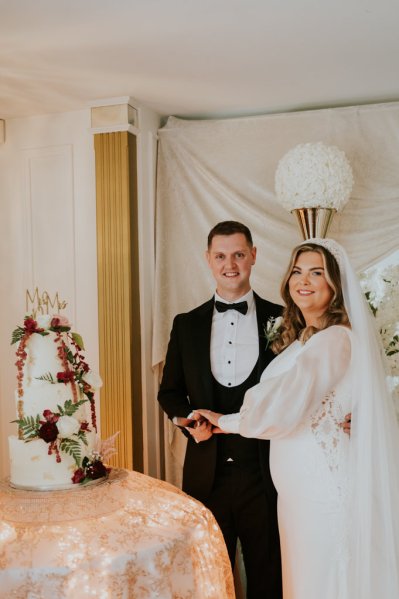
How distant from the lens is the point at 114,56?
11.6ft

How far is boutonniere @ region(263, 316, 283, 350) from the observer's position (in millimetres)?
3363

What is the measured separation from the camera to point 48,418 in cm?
298

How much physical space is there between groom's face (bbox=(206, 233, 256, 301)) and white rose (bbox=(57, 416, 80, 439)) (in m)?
1.10

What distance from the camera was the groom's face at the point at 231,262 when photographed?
359cm

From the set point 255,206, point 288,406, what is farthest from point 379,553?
point 255,206

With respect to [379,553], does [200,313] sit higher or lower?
higher

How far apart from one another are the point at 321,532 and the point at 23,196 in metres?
2.98

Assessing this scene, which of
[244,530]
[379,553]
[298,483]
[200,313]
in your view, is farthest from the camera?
[200,313]

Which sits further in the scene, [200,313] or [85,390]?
[200,313]

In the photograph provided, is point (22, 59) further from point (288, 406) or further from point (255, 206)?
point (288, 406)

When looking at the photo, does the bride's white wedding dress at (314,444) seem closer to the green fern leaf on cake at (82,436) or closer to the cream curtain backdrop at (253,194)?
the green fern leaf on cake at (82,436)

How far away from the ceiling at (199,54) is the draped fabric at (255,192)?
141 millimetres

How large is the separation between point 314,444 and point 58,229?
2.45 metres

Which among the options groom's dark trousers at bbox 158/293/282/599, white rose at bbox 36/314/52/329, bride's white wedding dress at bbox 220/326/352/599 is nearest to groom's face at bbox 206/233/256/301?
groom's dark trousers at bbox 158/293/282/599
